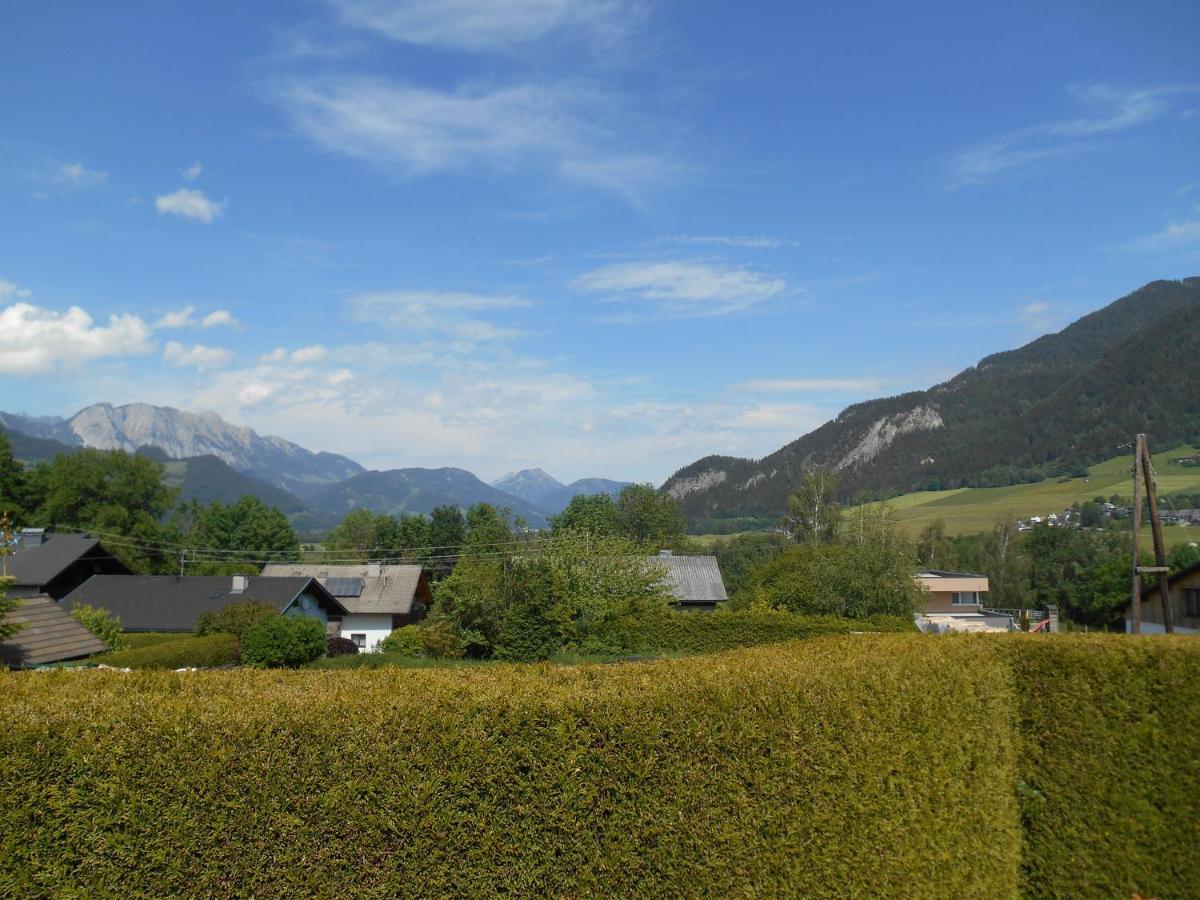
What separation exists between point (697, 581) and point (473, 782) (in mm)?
48838

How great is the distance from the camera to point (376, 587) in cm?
5634

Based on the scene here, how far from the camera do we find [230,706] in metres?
4.73

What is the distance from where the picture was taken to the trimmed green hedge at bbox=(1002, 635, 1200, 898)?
26.1ft

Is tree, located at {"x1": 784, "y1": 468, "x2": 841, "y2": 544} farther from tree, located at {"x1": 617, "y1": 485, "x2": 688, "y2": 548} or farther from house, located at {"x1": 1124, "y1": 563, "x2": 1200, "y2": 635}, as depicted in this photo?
house, located at {"x1": 1124, "y1": 563, "x2": 1200, "y2": 635}

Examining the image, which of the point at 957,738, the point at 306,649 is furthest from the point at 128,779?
the point at 306,649

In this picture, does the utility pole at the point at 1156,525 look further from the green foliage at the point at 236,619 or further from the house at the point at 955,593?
the house at the point at 955,593

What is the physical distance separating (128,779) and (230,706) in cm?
63

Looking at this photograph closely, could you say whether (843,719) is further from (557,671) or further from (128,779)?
(128,779)

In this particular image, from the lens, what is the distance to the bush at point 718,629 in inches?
1139

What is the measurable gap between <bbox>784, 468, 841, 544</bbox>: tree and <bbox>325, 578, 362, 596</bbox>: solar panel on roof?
40287 millimetres

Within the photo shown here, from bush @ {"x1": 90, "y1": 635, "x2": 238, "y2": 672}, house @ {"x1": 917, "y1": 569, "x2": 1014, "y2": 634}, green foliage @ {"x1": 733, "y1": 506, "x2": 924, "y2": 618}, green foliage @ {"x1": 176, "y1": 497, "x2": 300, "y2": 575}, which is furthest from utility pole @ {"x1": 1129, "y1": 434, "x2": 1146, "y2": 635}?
green foliage @ {"x1": 176, "y1": 497, "x2": 300, "y2": 575}

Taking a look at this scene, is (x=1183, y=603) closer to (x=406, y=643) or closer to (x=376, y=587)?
(x=406, y=643)

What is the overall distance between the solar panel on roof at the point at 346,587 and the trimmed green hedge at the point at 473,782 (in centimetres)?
5247

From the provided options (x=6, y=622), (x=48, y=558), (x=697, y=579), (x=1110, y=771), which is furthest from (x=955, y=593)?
(x=48, y=558)
